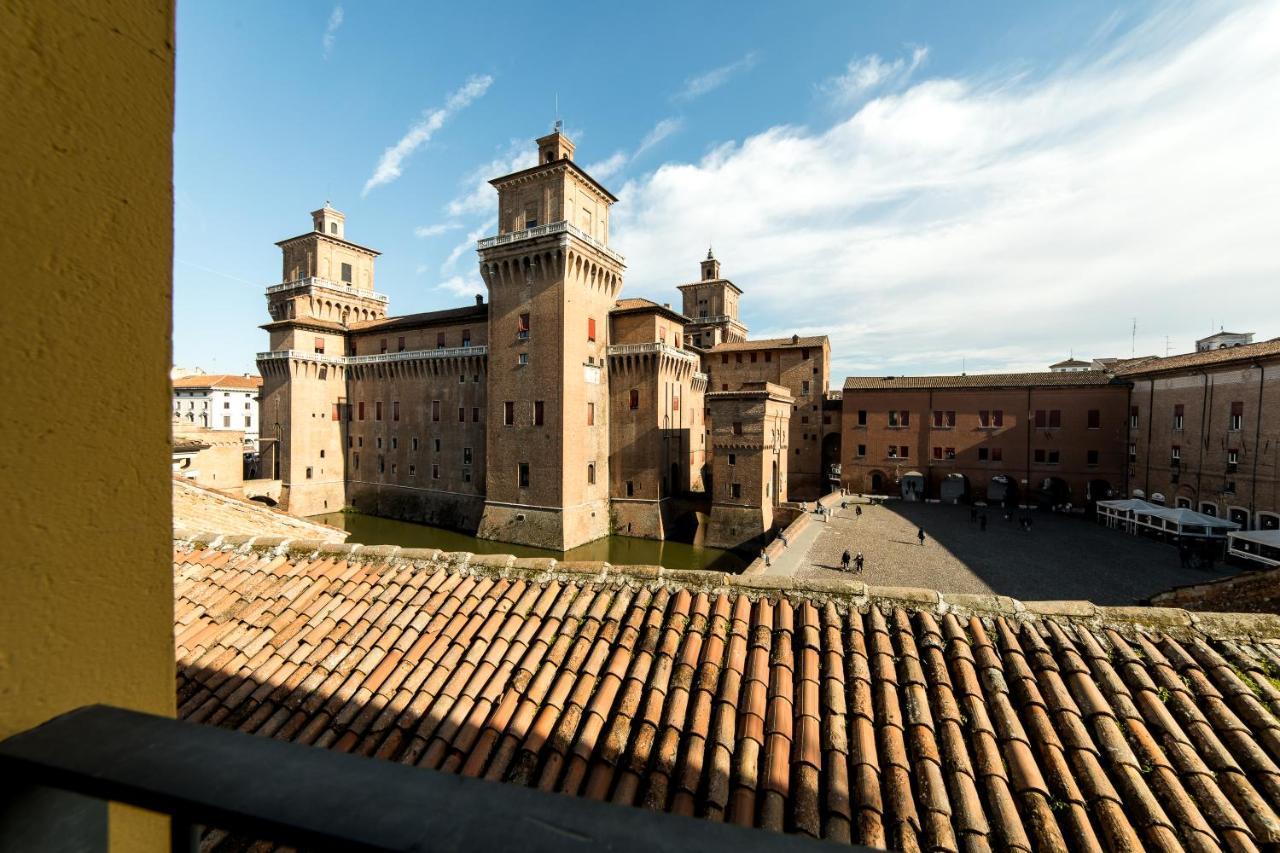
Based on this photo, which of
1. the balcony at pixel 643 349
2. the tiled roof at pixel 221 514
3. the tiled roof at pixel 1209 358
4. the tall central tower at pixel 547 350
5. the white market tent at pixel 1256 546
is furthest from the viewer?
the balcony at pixel 643 349

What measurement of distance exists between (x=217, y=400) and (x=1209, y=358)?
91390 millimetres

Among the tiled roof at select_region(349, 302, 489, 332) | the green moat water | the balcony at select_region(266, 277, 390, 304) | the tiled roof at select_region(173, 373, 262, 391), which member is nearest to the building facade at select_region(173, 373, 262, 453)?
the tiled roof at select_region(173, 373, 262, 391)

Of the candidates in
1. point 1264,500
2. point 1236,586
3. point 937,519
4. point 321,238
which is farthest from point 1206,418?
point 321,238

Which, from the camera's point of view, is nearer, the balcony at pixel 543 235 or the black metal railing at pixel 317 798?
the black metal railing at pixel 317 798

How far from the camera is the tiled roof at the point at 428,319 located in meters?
36.7

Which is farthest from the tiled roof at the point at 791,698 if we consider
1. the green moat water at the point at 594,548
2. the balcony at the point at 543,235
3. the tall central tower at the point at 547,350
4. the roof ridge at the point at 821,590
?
the balcony at the point at 543,235

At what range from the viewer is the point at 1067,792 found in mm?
3363

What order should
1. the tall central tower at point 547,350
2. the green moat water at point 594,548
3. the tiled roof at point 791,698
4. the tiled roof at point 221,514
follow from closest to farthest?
the tiled roof at point 791,698
the tiled roof at point 221,514
the green moat water at point 594,548
the tall central tower at point 547,350

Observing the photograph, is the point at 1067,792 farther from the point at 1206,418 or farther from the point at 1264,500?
Answer: the point at 1206,418

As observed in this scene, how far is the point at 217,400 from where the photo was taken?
227 ft

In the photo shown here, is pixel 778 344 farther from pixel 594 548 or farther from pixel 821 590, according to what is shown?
pixel 821 590

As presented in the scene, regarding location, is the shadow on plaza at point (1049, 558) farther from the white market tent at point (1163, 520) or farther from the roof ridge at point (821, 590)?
the roof ridge at point (821, 590)

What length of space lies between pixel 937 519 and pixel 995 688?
1227 inches

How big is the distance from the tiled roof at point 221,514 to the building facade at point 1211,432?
36738mm
